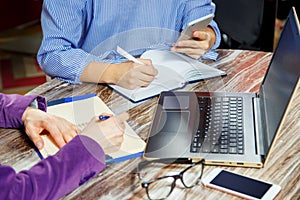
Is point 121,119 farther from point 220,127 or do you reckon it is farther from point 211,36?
point 211,36

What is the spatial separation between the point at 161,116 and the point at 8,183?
44 cm

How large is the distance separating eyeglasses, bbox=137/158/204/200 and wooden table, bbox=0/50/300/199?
2 cm

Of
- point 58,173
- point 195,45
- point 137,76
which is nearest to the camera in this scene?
point 58,173

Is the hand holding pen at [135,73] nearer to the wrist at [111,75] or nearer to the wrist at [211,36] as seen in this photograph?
the wrist at [111,75]

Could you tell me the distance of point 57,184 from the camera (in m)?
0.96

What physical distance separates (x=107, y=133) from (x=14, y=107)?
0.29 metres

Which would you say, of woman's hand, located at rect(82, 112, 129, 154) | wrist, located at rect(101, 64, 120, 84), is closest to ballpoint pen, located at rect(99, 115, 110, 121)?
woman's hand, located at rect(82, 112, 129, 154)

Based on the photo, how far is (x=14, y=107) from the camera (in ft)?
4.09

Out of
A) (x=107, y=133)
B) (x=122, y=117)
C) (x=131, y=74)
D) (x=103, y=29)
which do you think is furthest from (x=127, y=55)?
(x=107, y=133)

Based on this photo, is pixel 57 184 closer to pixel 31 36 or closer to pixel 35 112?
pixel 35 112

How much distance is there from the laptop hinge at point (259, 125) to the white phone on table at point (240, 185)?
0.09m

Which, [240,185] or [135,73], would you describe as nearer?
[240,185]

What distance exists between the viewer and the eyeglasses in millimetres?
996

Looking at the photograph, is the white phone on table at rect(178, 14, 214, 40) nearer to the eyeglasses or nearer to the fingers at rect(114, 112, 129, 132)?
the fingers at rect(114, 112, 129, 132)
